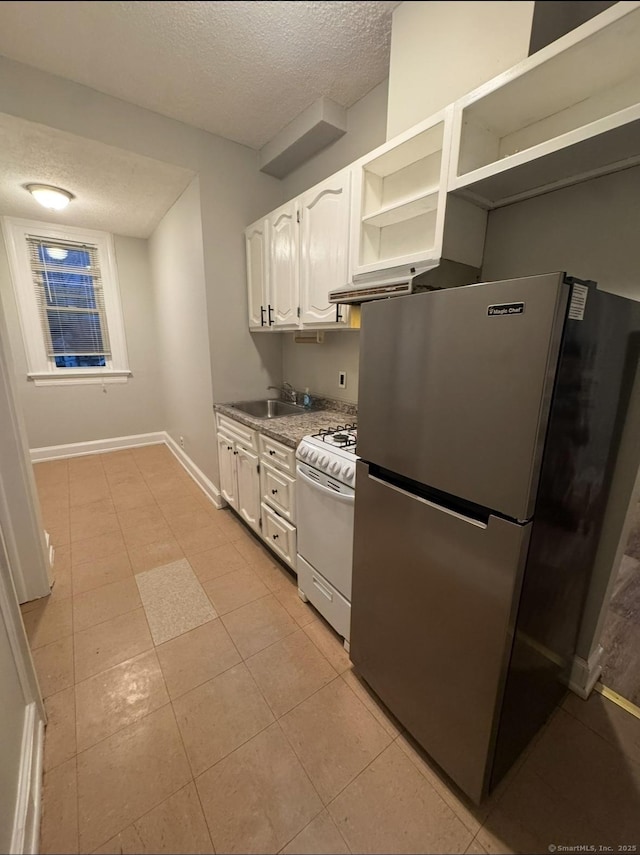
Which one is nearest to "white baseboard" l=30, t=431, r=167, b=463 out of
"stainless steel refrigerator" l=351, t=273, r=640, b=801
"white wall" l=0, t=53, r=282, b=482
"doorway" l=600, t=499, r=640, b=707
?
"white wall" l=0, t=53, r=282, b=482

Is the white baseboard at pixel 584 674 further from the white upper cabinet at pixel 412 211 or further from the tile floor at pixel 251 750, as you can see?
the white upper cabinet at pixel 412 211

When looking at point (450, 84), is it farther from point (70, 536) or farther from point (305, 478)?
point (70, 536)

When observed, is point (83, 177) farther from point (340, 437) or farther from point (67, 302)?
point (340, 437)

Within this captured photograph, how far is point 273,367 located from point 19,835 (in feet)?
8.91

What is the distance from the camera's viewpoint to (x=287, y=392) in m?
2.99

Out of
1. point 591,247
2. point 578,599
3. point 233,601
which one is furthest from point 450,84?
point 233,601

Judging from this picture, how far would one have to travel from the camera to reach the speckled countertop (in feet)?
6.35

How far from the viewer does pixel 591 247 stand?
126 centimetres

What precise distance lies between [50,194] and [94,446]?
262cm

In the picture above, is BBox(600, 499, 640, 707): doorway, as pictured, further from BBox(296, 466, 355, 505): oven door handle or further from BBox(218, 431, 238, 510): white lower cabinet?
BBox(218, 431, 238, 510): white lower cabinet

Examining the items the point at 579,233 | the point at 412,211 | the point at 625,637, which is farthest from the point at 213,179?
the point at 625,637

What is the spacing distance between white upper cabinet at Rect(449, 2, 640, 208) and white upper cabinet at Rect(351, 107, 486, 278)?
A: 0.27ft

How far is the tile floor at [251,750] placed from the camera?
107 centimetres

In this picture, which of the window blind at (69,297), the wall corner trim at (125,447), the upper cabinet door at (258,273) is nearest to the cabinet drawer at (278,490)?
the wall corner trim at (125,447)
